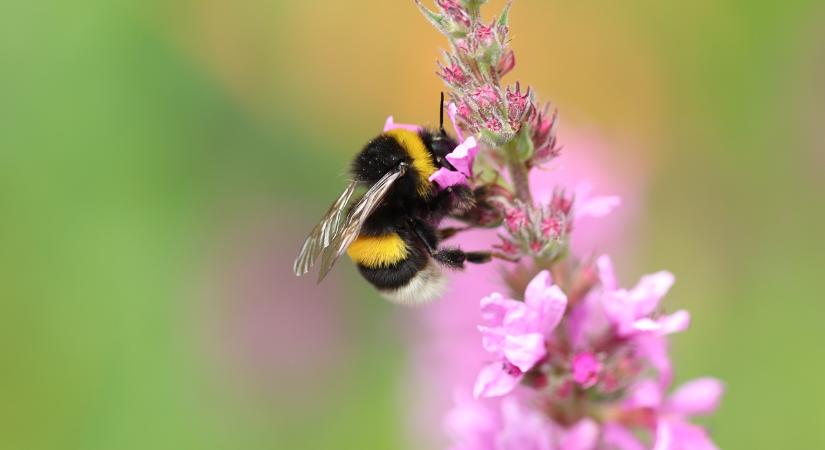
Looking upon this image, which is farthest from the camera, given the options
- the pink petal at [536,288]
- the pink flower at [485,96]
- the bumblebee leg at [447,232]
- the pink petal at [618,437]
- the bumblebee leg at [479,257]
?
the bumblebee leg at [447,232]

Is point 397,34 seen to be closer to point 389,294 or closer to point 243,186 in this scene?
point 243,186

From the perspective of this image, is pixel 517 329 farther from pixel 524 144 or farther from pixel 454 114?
pixel 454 114

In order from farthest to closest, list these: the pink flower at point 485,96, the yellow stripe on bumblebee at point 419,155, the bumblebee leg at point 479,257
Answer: the yellow stripe on bumblebee at point 419,155
the bumblebee leg at point 479,257
the pink flower at point 485,96

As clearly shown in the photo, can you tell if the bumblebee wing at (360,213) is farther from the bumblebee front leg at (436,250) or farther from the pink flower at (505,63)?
the pink flower at (505,63)

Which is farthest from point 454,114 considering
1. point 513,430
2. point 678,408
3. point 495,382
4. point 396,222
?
point 678,408

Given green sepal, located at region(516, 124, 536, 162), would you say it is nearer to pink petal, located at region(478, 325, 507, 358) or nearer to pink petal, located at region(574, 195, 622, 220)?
pink petal, located at region(574, 195, 622, 220)

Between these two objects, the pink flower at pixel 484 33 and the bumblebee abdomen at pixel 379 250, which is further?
the bumblebee abdomen at pixel 379 250

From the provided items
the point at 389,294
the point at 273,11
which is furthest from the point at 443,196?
the point at 273,11

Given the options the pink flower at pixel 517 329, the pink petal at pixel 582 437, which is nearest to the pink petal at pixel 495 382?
the pink flower at pixel 517 329
